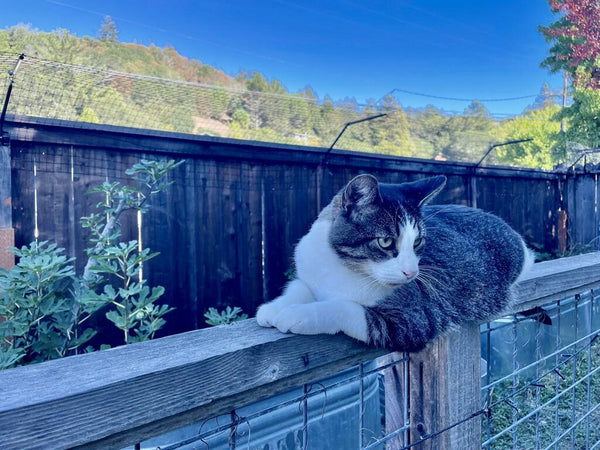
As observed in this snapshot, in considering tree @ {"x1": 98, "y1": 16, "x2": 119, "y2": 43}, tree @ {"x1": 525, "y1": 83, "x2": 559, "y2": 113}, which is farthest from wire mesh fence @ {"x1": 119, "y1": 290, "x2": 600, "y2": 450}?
tree @ {"x1": 525, "y1": 83, "x2": 559, "y2": 113}

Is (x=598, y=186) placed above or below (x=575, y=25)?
below

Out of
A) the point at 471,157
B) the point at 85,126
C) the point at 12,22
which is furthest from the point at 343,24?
the point at 85,126

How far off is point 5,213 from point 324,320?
208 centimetres

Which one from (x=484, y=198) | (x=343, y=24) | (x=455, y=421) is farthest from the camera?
(x=343, y=24)

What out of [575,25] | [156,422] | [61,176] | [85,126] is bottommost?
[156,422]

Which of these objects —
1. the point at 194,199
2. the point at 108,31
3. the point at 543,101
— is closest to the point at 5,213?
the point at 194,199

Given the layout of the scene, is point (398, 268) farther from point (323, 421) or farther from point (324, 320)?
point (323, 421)

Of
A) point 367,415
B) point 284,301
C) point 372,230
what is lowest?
point 367,415

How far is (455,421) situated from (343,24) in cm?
2183

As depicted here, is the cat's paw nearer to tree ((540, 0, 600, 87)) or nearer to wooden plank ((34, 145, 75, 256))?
wooden plank ((34, 145, 75, 256))

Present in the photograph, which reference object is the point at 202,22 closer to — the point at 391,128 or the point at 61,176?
the point at 391,128

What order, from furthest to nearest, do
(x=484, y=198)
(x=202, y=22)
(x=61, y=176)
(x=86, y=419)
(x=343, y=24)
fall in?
1. (x=343, y=24)
2. (x=202, y=22)
3. (x=484, y=198)
4. (x=61, y=176)
5. (x=86, y=419)

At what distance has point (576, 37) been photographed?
8406 millimetres

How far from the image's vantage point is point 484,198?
5156mm
